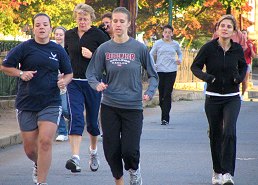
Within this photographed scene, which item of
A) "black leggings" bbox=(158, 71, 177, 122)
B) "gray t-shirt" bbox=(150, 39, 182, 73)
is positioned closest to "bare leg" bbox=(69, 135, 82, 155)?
"black leggings" bbox=(158, 71, 177, 122)

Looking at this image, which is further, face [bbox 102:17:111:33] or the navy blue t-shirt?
face [bbox 102:17:111:33]

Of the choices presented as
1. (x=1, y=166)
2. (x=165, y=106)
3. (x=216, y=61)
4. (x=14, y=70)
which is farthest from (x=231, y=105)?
(x=165, y=106)

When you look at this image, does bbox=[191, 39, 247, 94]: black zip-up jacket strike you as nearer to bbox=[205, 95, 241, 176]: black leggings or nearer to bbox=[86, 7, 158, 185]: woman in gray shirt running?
bbox=[205, 95, 241, 176]: black leggings

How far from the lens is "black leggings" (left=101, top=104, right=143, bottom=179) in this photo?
866 centimetres

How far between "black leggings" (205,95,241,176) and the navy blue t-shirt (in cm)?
182

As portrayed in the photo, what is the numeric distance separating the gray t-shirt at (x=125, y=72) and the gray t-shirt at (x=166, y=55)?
368 inches

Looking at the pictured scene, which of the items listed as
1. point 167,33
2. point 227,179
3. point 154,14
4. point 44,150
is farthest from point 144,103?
point 154,14

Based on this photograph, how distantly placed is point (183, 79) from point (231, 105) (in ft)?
82.2

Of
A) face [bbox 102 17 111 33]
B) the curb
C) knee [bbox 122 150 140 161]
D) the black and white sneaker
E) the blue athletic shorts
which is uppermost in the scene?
face [bbox 102 17 111 33]

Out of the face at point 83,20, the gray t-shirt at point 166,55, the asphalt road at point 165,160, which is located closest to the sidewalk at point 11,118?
the asphalt road at point 165,160

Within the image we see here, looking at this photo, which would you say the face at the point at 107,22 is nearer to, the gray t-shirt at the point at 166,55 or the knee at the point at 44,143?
the knee at the point at 44,143

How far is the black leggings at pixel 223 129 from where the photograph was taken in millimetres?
9859

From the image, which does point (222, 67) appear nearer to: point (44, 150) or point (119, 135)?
point (119, 135)

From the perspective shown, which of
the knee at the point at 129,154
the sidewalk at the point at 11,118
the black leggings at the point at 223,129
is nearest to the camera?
the knee at the point at 129,154
